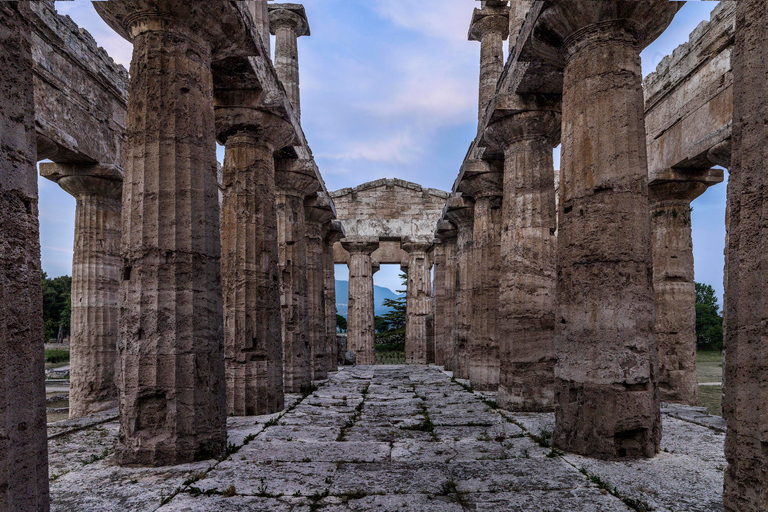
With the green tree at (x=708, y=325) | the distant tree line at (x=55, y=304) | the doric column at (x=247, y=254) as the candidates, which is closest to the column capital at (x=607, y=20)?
the doric column at (x=247, y=254)

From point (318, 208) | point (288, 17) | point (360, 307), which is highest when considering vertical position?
point (288, 17)

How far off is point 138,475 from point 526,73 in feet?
23.8

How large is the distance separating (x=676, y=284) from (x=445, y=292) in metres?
8.14

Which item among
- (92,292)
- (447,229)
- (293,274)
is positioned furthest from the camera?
(447,229)

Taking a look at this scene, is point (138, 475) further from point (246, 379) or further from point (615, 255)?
point (615, 255)

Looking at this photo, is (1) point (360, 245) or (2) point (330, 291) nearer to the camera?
(2) point (330, 291)

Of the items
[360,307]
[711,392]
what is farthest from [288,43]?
[711,392]

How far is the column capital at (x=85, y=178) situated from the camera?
1055cm

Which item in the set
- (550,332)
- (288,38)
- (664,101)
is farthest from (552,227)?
(288,38)

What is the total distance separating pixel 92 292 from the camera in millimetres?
11039

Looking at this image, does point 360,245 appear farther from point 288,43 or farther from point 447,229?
point 288,43

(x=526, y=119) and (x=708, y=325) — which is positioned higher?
(x=526, y=119)

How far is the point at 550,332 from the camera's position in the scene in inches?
344

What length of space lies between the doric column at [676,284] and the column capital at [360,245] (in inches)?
515
